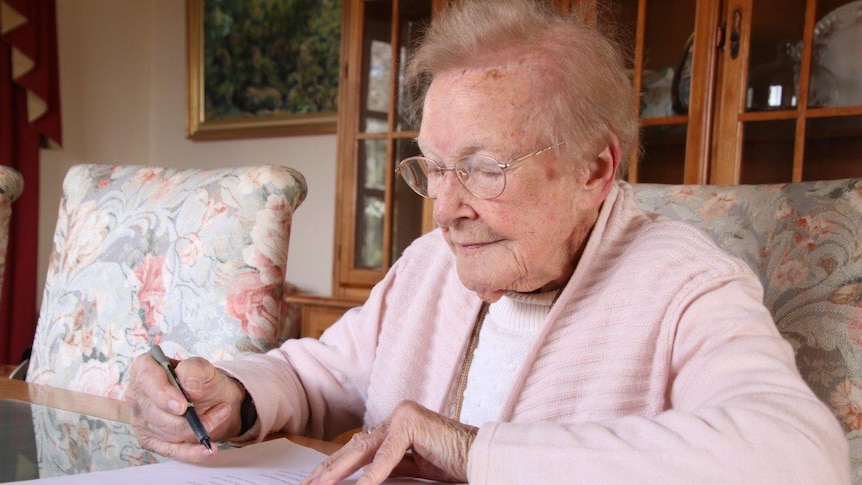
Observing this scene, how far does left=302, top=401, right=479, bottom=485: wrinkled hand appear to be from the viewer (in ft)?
2.50

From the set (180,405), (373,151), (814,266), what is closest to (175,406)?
(180,405)

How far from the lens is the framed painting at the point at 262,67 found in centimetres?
345

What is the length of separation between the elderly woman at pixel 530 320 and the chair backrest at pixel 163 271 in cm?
19

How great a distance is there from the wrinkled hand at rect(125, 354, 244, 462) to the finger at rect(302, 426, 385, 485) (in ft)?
0.61

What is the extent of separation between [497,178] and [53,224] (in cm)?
341

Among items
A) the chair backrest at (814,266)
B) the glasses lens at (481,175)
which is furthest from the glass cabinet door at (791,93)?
the glasses lens at (481,175)

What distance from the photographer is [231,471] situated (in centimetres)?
86

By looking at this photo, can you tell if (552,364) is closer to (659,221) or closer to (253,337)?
(659,221)

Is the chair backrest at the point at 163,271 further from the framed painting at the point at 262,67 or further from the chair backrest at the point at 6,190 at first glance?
the framed painting at the point at 262,67

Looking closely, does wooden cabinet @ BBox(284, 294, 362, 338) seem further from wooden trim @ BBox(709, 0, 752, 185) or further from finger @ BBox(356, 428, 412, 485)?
finger @ BBox(356, 428, 412, 485)

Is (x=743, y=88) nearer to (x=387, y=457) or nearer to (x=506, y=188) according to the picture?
(x=506, y=188)


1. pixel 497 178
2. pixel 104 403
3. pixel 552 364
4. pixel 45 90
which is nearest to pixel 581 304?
pixel 552 364

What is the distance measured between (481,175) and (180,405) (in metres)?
0.45

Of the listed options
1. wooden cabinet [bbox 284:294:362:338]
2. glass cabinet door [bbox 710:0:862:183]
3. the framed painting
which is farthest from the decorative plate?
the framed painting
